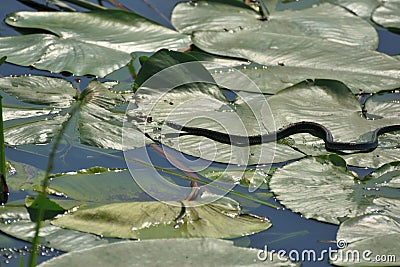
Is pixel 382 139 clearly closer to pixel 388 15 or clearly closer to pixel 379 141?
pixel 379 141

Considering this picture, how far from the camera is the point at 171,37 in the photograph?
246cm

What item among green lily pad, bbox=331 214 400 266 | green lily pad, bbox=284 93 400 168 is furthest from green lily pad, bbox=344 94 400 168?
green lily pad, bbox=331 214 400 266

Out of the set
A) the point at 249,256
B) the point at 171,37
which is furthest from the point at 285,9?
the point at 249,256

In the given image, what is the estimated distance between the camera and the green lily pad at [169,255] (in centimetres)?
134

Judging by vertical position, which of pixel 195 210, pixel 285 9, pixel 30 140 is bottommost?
pixel 195 210

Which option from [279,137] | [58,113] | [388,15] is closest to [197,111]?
[279,137]

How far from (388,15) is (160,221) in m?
1.61

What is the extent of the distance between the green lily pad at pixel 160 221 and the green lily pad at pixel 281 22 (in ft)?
3.19

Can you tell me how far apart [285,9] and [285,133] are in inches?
36.9

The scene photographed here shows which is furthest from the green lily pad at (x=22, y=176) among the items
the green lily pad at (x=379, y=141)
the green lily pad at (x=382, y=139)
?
the green lily pad at (x=382, y=139)

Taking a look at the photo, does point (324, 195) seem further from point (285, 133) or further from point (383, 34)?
point (383, 34)

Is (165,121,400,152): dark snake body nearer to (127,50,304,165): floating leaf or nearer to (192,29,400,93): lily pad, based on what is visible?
(127,50,304,165): floating leaf

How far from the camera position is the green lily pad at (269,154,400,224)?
1.68 m

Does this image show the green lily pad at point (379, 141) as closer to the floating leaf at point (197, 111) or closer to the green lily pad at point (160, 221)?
the floating leaf at point (197, 111)
